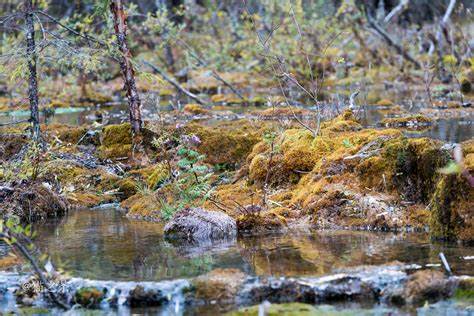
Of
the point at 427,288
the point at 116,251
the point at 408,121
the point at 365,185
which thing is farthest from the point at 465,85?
the point at 427,288

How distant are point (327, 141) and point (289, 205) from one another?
1.68 meters

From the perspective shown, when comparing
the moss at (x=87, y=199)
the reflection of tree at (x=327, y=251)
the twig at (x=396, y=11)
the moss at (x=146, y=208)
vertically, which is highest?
the twig at (x=396, y=11)

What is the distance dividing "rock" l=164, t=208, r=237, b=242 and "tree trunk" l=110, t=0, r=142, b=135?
16.6 ft

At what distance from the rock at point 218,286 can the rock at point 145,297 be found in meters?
0.31

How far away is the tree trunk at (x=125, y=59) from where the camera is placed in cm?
1366

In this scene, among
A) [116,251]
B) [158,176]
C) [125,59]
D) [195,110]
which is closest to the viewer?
[116,251]

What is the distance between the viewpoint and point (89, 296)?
666cm

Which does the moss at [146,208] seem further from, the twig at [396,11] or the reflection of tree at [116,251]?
the twig at [396,11]

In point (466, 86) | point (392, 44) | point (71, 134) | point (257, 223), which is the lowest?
point (257, 223)

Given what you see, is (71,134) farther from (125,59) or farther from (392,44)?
(392,44)

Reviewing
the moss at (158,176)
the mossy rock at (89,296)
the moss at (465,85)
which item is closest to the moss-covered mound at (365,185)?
the moss at (158,176)

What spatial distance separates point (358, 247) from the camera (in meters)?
8.10

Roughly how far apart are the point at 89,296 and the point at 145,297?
50 cm

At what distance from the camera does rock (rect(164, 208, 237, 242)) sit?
8.98m
